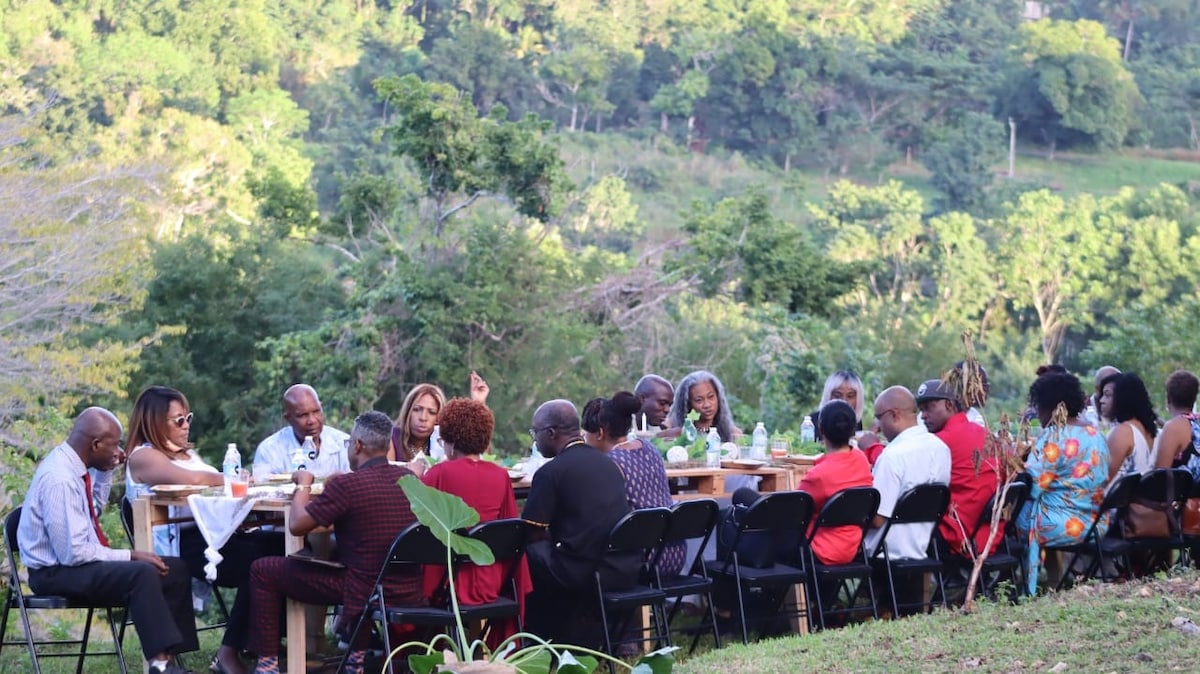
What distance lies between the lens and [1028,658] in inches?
232

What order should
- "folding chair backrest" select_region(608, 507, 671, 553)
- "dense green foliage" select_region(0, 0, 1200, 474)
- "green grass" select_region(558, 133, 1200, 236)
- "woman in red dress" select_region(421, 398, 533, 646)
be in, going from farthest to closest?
"green grass" select_region(558, 133, 1200, 236)
"dense green foliage" select_region(0, 0, 1200, 474)
"folding chair backrest" select_region(608, 507, 671, 553)
"woman in red dress" select_region(421, 398, 533, 646)

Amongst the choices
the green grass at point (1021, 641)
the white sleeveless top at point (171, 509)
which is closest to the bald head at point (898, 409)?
the green grass at point (1021, 641)

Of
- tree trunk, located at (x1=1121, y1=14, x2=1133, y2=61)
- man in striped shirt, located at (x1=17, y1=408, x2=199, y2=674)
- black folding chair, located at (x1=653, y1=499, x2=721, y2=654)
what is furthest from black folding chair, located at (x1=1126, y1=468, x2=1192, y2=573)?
tree trunk, located at (x1=1121, y1=14, x2=1133, y2=61)

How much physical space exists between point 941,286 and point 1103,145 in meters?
26.4

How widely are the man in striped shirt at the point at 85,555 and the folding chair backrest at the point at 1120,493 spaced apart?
458 cm

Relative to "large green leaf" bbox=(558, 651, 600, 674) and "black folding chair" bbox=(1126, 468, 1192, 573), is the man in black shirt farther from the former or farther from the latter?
"black folding chair" bbox=(1126, 468, 1192, 573)

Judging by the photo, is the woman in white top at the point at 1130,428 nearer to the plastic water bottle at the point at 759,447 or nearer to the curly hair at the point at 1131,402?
the curly hair at the point at 1131,402

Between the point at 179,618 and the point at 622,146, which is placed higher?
the point at 622,146

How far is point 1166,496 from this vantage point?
8023mm

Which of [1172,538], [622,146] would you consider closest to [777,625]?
[1172,538]

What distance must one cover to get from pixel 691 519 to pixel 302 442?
241cm

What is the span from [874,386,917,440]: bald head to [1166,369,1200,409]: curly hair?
1.73 m

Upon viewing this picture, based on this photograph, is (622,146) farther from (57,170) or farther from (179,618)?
(179,618)

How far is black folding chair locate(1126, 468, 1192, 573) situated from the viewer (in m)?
8.00
